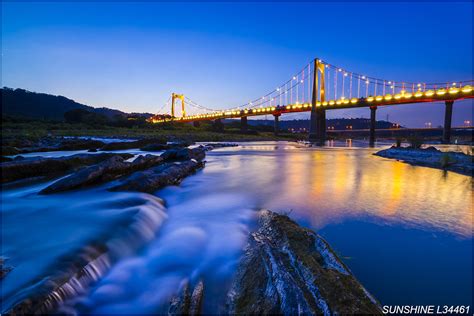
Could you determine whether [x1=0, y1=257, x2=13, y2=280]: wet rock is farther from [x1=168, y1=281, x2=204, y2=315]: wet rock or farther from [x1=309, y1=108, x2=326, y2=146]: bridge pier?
[x1=309, y1=108, x2=326, y2=146]: bridge pier

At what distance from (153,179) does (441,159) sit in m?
11.4

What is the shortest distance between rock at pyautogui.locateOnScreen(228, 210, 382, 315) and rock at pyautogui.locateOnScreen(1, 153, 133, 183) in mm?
7232

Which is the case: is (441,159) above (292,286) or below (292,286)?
above

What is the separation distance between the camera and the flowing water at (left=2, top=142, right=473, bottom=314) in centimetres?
232

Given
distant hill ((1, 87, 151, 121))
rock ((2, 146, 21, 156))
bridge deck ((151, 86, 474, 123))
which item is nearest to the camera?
rock ((2, 146, 21, 156))

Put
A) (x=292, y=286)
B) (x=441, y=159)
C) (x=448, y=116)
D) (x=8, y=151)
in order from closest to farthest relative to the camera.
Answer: (x=292, y=286), (x=8, y=151), (x=441, y=159), (x=448, y=116)

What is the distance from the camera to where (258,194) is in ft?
21.5

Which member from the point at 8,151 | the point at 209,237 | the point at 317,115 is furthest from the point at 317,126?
the point at 209,237

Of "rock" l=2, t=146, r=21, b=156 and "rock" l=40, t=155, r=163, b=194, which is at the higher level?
"rock" l=2, t=146, r=21, b=156

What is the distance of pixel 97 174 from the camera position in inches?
250

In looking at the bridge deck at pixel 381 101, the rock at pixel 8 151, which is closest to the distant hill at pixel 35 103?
the bridge deck at pixel 381 101

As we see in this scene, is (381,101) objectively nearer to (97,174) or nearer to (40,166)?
(97,174)

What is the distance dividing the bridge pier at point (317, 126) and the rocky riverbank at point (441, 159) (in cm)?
4133

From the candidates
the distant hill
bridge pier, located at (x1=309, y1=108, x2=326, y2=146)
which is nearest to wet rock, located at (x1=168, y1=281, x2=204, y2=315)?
bridge pier, located at (x1=309, y1=108, x2=326, y2=146)
